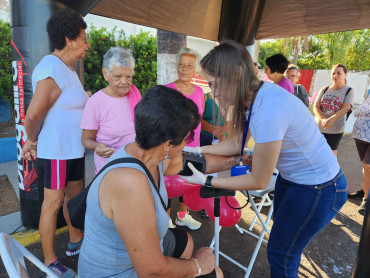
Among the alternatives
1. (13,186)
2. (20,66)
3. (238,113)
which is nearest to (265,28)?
(238,113)

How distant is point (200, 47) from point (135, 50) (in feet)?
28.5

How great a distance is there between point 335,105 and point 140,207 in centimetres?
383

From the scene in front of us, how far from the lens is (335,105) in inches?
148

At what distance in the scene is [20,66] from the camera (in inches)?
85.0

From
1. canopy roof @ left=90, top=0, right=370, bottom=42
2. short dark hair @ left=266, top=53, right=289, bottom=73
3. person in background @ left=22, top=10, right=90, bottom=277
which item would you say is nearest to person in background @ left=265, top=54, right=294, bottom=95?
short dark hair @ left=266, top=53, right=289, bottom=73

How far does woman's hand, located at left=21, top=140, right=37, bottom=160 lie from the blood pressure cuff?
1278 mm

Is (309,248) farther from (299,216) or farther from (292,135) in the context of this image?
(292,135)

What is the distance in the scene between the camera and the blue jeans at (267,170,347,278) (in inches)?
55.1

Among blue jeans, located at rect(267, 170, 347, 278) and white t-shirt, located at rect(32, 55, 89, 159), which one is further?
white t-shirt, located at rect(32, 55, 89, 159)

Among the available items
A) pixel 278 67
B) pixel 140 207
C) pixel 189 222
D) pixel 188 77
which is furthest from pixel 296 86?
pixel 140 207

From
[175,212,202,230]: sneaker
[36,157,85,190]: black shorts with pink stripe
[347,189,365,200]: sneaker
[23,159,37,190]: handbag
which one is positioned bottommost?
[175,212,202,230]: sneaker

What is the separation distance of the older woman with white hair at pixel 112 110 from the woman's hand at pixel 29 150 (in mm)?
442

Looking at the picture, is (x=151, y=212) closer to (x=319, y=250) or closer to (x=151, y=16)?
(x=319, y=250)

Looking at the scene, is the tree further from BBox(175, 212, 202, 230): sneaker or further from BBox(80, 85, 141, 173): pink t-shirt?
BBox(80, 85, 141, 173): pink t-shirt
